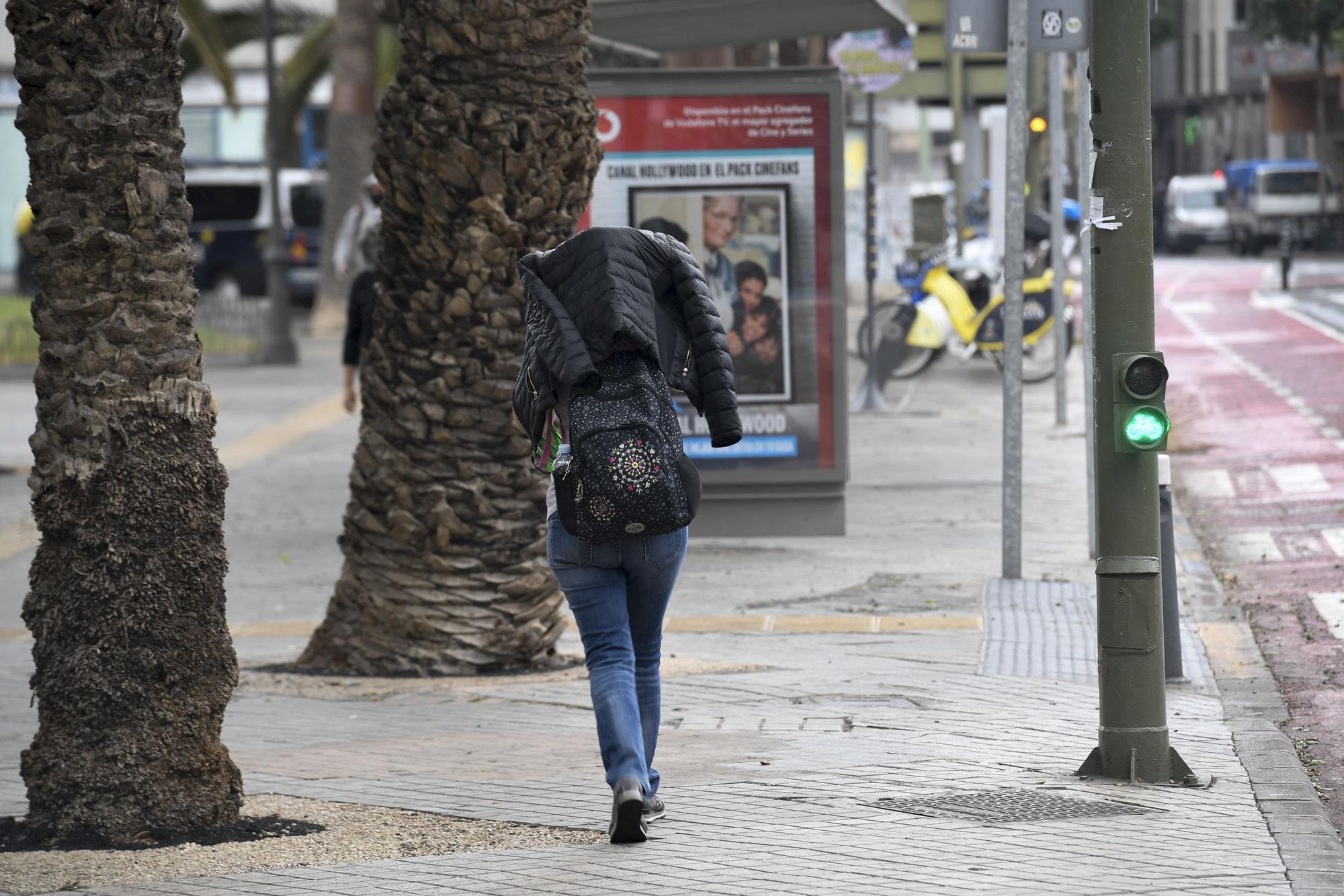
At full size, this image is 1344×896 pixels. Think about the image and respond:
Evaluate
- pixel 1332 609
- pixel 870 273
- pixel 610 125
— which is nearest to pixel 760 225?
pixel 610 125

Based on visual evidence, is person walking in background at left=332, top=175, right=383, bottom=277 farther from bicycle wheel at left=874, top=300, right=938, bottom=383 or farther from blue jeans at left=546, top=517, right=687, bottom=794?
bicycle wheel at left=874, top=300, right=938, bottom=383

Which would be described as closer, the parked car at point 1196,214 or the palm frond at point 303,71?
the palm frond at point 303,71

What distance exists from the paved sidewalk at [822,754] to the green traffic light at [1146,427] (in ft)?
3.25

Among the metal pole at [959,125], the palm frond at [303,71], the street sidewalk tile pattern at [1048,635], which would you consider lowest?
the street sidewalk tile pattern at [1048,635]

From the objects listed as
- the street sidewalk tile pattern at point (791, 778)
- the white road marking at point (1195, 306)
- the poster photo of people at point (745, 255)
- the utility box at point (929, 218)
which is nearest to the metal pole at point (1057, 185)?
the poster photo of people at point (745, 255)

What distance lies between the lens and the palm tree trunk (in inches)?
1177

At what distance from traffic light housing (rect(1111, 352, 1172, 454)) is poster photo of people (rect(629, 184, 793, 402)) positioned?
5138 mm

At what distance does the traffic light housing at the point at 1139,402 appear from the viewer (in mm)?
5926

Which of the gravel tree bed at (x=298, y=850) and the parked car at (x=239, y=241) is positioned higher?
the parked car at (x=239, y=241)

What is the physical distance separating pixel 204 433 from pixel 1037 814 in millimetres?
2478

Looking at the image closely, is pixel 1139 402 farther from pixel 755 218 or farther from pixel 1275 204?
pixel 1275 204

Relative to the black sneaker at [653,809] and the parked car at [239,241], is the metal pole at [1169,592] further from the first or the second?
the parked car at [239,241]

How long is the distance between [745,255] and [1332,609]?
3591mm

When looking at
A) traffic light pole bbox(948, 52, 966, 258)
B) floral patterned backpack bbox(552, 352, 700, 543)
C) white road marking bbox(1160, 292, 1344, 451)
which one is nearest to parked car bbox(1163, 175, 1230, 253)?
white road marking bbox(1160, 292, 1344, 451)
